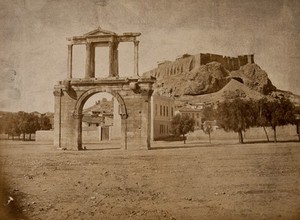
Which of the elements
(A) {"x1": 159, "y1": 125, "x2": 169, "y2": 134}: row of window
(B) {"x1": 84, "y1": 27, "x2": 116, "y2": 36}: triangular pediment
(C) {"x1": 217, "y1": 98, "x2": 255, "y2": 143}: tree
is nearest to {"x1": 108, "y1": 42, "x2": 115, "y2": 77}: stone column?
(B) {"x1": 84, "y1": 27, "x2": 116, "y2": 36}: triangular pediment

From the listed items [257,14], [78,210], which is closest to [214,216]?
[78,210]

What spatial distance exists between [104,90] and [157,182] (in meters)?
1.68

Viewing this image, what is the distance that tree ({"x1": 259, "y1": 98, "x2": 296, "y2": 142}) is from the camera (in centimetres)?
605

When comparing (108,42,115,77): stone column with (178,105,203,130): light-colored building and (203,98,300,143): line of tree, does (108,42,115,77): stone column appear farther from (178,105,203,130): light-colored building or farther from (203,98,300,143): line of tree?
(203,98,300,143): line of tree

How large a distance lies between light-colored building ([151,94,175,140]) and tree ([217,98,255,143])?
741 mm

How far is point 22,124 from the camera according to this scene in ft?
20.4

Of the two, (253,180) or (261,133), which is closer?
(253,180)

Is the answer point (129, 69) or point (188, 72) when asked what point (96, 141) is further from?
point (188, 72)

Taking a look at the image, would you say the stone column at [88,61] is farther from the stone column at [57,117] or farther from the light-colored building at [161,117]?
the light-colored building at [161,117]

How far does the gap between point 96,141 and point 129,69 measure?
3.99 ft

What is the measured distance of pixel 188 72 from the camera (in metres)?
6.16

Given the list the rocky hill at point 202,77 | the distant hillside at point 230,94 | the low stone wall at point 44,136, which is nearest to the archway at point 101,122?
the low stone wall at point 44,136

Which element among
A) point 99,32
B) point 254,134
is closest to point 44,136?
point 99,32

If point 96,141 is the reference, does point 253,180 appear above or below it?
below
